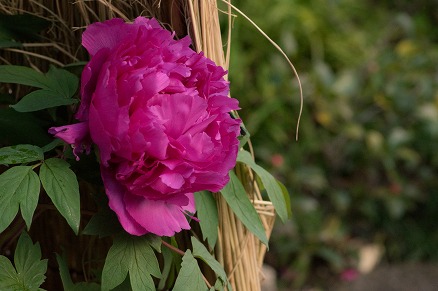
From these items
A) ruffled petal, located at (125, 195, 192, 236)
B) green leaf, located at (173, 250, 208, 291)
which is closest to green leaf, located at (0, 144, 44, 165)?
ruffled petal, located at (125, 195, 192, 236)

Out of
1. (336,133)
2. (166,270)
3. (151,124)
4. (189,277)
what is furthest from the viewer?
(336,133)

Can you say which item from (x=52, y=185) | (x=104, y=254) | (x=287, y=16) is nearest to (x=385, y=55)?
(x=287, y=16)

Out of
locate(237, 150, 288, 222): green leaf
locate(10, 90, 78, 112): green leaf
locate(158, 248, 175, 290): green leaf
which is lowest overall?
locate(158, 248, 175, 290): green leaf

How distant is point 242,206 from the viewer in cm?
103

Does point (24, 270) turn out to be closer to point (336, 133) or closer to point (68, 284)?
point (68, 284)

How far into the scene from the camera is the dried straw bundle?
3.22 feet

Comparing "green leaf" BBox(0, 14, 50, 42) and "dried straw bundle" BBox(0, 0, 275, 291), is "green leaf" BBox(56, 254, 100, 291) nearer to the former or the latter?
"dried straw bundle" BBox(0, 0, 275, 291)

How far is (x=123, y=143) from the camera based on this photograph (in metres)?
0.83

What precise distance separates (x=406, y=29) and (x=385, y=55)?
0.87 ft

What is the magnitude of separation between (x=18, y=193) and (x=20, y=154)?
0.18 feet

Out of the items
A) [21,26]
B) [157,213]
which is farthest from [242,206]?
[21,26]

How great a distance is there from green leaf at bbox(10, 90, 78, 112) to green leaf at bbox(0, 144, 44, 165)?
52 mm

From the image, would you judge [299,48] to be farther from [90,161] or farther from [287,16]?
[90,161]

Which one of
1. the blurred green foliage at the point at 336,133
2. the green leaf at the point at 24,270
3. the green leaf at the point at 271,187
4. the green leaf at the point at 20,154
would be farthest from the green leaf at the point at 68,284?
the blurred green foliage at the point at 336,133
